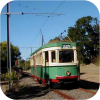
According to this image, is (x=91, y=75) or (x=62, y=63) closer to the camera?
(x=62, y=63)

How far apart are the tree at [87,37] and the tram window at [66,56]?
27203 mm

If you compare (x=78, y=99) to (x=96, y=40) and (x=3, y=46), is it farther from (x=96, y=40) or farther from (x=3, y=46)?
(x=96, y=40)

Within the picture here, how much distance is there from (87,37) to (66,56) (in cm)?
2930

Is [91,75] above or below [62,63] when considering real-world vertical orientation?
below

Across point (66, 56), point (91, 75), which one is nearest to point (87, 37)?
point (91, 75)

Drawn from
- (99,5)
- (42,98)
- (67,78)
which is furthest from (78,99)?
(99,5)

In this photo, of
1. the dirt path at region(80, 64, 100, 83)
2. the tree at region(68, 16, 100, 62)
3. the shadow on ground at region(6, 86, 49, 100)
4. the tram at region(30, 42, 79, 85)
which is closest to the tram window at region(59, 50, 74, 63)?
the tram at region(30, 42, 79, 85)

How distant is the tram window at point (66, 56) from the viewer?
11273 millimetres

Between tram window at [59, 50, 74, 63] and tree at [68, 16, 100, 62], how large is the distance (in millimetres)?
27203

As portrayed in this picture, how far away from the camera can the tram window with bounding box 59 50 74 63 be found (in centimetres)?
1127

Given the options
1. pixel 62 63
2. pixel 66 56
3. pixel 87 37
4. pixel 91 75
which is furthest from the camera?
pixel 87 37

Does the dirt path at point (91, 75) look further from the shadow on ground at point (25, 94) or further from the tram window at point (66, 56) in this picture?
the shadow on ground at point (25, 94)

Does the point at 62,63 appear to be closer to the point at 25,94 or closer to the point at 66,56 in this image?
the point at 66,56

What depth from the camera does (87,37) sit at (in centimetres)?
3978
